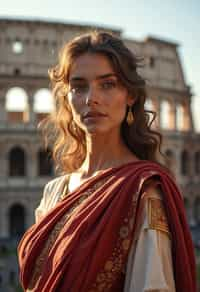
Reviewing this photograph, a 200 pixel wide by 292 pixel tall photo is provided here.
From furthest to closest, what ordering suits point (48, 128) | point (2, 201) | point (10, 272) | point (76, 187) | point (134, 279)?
point (2, 201)
point (10, 272)
point (48, 128)
point (76, 187)
point (134, 279)

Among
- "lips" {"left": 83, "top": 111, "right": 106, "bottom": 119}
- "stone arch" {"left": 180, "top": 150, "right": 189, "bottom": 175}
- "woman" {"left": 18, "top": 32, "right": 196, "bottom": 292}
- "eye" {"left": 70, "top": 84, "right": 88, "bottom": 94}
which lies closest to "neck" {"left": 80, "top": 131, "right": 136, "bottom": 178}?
"woman" {"left": 18, "top": 32, "right": 196, "bottom": 292}

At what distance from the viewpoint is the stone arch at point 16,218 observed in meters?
24.6

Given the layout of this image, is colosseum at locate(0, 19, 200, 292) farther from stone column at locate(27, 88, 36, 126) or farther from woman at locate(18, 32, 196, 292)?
woman at locate(18, 32, 196, 292)

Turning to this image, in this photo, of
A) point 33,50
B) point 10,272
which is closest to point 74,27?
point 33,50

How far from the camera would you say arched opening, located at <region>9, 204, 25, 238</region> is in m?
24.6

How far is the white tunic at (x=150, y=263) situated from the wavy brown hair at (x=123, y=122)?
0.55 metres

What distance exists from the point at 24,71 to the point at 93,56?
2337 centimetres

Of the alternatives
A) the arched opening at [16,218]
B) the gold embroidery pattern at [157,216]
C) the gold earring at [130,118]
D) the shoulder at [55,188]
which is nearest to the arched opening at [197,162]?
the arched opening at [16,218]

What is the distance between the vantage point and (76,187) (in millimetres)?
2229

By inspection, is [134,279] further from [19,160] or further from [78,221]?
[19,160]

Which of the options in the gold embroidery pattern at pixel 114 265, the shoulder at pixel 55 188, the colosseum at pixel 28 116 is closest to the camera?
the gold embroidery pattern at pixel 114 265

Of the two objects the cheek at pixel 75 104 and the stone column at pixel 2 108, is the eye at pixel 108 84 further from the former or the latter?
the stone column at pixel 2 108

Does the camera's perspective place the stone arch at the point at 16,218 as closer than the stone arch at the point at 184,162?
Yes

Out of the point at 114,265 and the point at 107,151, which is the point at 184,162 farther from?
the point at 114,265
